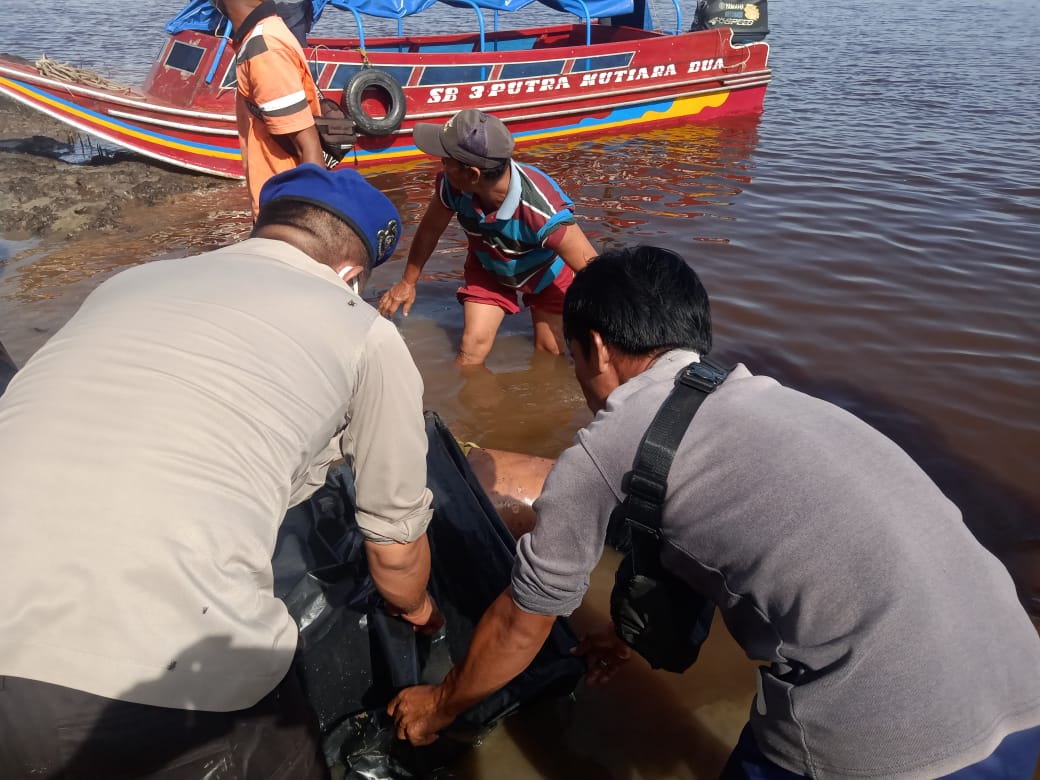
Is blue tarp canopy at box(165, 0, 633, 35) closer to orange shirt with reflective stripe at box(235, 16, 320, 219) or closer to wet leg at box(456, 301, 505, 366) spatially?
orange shirt with reflective stripe at box(235, 16, 320, 219)

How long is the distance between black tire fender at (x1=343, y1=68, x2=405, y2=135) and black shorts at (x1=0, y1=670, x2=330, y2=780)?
7.04 metres

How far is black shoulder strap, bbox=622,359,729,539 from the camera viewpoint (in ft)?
4.07

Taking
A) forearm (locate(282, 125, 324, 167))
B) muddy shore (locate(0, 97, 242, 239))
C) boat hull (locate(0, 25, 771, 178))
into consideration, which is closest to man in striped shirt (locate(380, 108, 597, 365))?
forearm (locate(282, 125, 324, 167))

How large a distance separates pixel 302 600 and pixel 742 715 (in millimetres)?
1402

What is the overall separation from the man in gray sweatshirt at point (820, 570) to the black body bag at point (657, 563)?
0.08 ft

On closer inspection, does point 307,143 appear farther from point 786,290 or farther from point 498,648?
point 786,290

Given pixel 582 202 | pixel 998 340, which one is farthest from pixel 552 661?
pixel 582 202

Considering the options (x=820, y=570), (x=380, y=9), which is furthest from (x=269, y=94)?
(x=380, y=9)

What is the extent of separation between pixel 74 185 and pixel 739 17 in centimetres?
885

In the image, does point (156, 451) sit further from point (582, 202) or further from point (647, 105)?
point (647, 105)

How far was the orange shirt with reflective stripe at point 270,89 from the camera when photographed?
3451 mm

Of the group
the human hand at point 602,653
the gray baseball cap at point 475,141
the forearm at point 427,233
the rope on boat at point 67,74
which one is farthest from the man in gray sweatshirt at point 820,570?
the rope on boat at point 67,74

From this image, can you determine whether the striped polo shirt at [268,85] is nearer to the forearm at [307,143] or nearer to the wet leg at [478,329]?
the forearm at [307,143]

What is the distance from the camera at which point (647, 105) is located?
9.54 m
